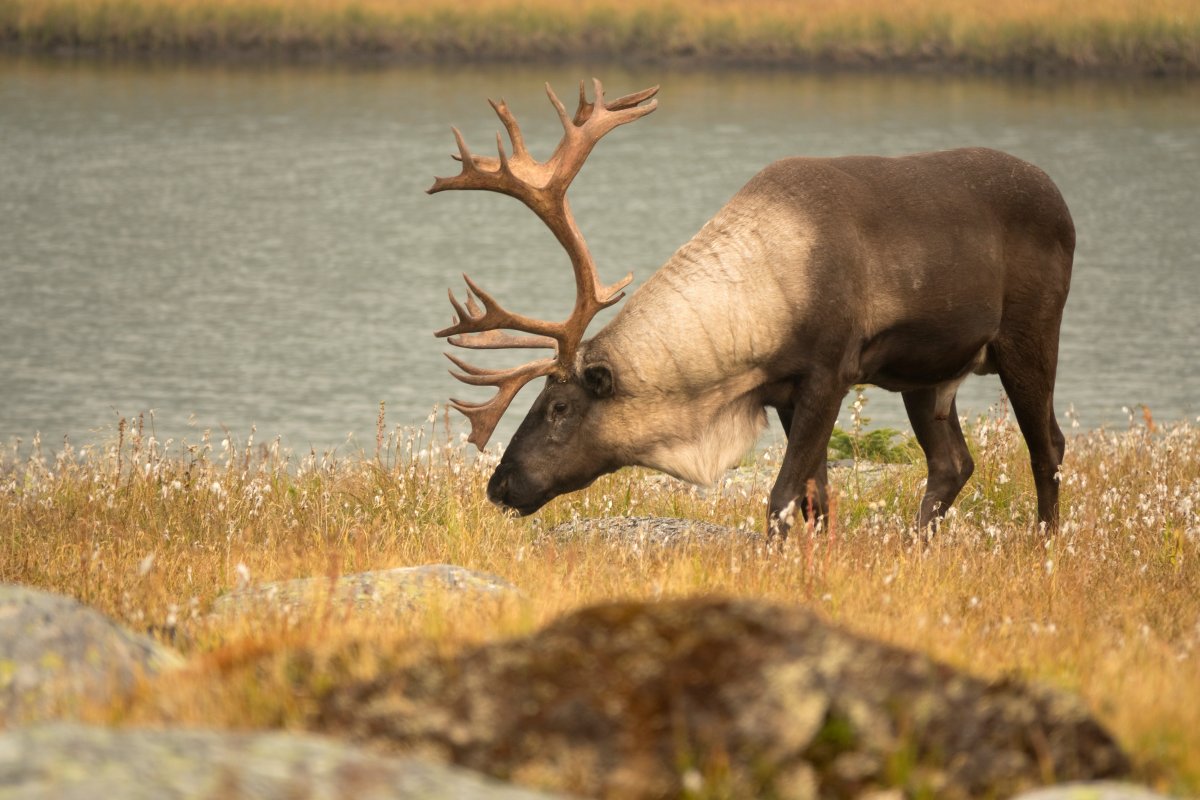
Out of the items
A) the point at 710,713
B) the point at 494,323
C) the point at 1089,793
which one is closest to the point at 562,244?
the point at 494,323

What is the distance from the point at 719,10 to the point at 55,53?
18199 millimetres

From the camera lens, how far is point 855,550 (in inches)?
283

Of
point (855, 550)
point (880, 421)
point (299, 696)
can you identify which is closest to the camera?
point (299, 696)

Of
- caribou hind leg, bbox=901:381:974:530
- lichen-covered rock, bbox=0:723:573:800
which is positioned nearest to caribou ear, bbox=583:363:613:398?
caribou hind leg, bbox=901:381:974:530

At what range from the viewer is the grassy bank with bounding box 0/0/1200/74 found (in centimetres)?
4006

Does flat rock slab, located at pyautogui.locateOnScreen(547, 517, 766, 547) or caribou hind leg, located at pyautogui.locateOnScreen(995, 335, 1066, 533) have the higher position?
caribou hind leg, located at pyautogui.locateOnScreen(995, 335, 1066, 533)

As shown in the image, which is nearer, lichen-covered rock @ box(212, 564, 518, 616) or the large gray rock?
the large gray rock

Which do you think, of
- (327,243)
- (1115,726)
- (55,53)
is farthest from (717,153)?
(1115,726)

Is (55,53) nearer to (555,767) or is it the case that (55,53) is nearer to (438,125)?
(438,125)

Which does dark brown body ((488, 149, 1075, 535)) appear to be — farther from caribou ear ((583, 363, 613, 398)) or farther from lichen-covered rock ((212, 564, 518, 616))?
lichen-covered rock ((212, 564, 518, 616))

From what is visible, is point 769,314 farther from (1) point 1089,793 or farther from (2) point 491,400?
(1) point 1089,793

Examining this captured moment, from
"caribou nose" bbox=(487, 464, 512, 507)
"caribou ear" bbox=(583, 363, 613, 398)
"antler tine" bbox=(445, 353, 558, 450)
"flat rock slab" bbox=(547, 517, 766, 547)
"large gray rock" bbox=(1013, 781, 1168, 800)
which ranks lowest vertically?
"flat rock slab" bbox=(547, 517, 766, 547)

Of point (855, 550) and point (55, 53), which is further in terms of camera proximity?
point (55, 53)

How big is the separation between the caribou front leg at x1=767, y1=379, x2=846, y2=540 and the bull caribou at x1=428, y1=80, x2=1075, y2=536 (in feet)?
0.04
